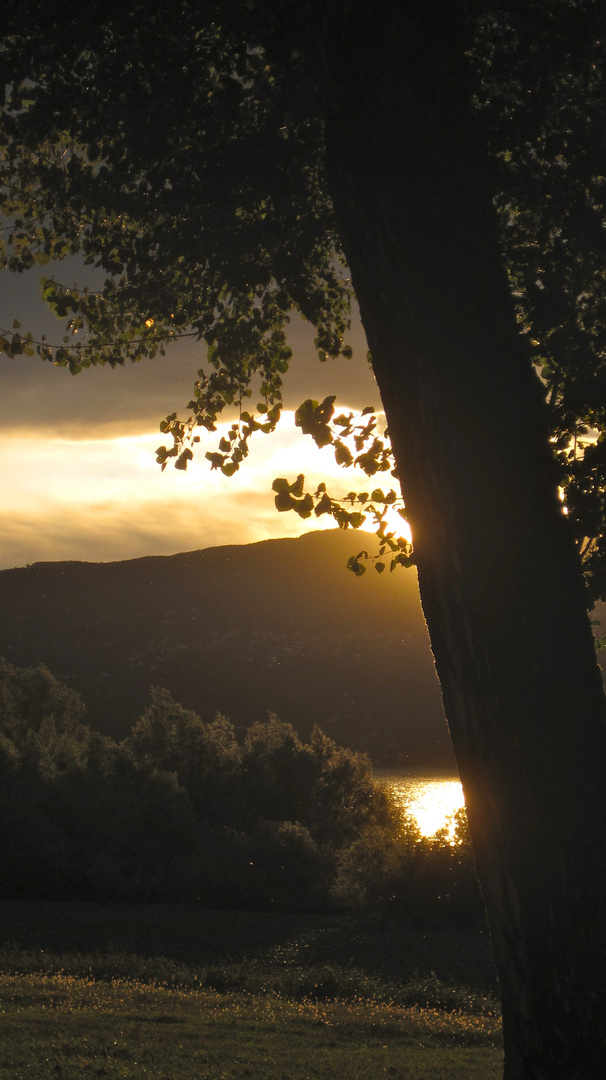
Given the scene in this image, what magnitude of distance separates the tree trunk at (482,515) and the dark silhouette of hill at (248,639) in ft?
302

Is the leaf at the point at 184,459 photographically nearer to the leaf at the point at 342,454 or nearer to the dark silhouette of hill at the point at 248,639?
the leaf at the point at 342,454

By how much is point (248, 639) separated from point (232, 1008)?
369 feet

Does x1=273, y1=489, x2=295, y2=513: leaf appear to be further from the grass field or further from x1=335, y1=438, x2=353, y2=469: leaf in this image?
the grass field

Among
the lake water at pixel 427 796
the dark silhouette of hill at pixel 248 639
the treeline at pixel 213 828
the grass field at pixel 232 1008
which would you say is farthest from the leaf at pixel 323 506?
the dark silhouette of hill at pixel 248 639

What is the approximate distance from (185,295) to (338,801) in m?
28.5

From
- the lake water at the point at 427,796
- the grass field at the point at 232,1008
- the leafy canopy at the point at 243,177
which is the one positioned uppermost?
the leafy canopy at the point at 243,177

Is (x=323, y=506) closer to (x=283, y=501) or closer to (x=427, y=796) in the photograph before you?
(x=283, y=501)

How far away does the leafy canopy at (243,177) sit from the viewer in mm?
6828

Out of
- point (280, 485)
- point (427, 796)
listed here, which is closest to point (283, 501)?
point (280, 485)

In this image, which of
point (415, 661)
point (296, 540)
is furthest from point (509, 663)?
point (296, 540)

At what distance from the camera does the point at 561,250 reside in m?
7.21

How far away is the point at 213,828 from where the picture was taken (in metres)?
30.8

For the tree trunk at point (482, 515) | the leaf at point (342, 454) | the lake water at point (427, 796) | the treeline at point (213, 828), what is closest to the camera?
the tree trunk at point (482, 515)

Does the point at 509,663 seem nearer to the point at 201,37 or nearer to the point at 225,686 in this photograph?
the point at 201,37
